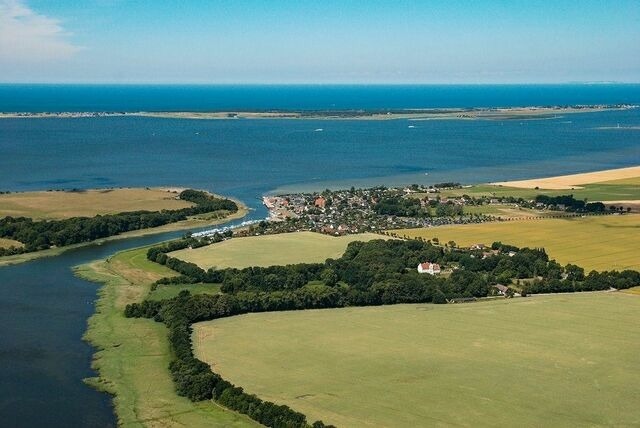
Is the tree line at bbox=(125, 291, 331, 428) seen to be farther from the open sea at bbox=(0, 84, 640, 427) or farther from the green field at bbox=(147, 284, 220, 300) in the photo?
the open sea at bbox=(0, 84, 640, 427)

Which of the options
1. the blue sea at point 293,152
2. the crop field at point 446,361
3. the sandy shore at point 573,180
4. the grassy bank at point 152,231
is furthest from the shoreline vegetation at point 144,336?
the sandy shore at point 573,180

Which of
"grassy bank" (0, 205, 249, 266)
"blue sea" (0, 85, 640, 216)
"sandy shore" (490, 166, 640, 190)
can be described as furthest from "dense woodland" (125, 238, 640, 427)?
"sandy shore" (490, 166, 640, 190)

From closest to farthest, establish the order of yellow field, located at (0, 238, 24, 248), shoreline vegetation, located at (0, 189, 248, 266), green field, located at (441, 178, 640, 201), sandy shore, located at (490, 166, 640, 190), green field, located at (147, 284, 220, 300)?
1. green field, located at (147, 284, 220, 300)
2. shoreline vegetation, located at (0, 189, 248, 266)
3. yellow field, located at (0, 238, 24, 248)
4. green field, located at (441, 178, 640, 201)
5. sandy shore, located at (490, 166, 640, 190)

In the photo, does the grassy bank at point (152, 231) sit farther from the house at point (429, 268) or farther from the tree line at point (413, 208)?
the house at point (429, 268)

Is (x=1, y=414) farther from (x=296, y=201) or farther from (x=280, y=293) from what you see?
(x=296, y=201)

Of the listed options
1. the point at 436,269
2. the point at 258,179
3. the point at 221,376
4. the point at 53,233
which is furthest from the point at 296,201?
the point at 221,376

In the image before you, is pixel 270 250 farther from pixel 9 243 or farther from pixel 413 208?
pixel 413 208
